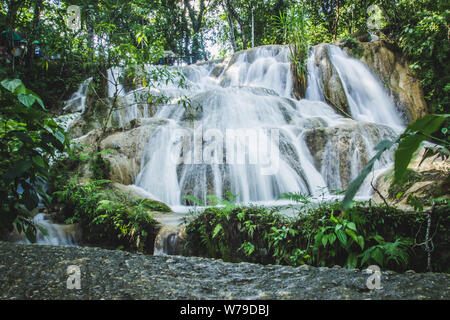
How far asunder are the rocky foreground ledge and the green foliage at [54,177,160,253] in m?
2.05

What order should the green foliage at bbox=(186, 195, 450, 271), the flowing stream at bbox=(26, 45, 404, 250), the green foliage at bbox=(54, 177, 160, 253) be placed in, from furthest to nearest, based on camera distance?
1. the flowing stream at bbox=(26, 45, 404, 250)
2. the green foliage at bbox=(54, 177, 160, 253)
3. the green foliage at bbox=(186, 195, 450, 271)

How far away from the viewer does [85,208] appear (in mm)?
3986

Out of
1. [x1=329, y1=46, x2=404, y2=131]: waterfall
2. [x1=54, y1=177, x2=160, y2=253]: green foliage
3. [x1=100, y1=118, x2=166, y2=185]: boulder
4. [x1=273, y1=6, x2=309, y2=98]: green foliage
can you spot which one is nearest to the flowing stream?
[x1=100, y1=118, x2=166, y2=185]: boulder

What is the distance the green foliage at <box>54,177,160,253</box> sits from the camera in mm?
3406

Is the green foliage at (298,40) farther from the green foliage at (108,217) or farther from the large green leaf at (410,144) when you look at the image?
the large green leaf at (410,144)

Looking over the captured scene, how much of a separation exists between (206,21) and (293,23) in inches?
652

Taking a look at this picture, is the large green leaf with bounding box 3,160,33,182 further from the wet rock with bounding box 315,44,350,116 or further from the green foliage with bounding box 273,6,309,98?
the green foliage with bounding box 273,6,309,98

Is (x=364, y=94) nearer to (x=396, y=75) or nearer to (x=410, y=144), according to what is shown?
(x=396, y=75)

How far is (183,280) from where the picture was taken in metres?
1.07

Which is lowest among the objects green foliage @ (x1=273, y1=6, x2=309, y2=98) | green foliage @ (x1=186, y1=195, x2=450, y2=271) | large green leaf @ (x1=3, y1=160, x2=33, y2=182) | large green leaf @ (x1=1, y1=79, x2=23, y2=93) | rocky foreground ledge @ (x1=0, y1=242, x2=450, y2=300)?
green foliage @ (x1=186, y1=195, x2=450, y2=271)

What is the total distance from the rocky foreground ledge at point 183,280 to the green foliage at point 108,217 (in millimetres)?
2054

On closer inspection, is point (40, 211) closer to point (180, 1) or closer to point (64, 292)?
point (64, 292)

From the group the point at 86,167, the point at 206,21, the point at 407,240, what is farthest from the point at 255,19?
the point at 407,240

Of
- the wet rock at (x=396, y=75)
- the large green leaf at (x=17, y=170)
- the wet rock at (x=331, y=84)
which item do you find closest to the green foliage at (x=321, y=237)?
the large green leaf at (x=17, y=170)
